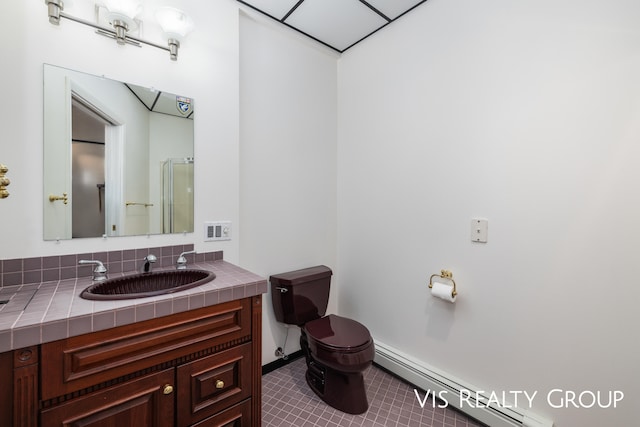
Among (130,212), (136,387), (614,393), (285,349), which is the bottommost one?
(285,349)

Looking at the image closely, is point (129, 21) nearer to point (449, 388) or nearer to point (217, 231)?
point (217, 231)

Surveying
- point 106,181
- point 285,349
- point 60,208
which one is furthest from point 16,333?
point 285,349

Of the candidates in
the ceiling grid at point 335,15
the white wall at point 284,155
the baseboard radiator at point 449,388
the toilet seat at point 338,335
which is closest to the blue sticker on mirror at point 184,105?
the white wall at point 284,155

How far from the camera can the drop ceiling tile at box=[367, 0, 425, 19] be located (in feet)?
5.76

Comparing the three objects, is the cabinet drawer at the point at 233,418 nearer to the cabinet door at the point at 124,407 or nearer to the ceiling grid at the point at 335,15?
the cabinet door at the point at 124,407

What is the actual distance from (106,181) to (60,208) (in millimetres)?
215

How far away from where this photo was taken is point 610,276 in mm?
1160

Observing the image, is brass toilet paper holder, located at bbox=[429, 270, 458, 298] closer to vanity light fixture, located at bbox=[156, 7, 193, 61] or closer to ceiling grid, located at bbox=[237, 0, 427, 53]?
ceiling grid, located at bbox=[237, 0, 427, 53]

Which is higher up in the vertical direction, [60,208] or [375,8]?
[375,8]

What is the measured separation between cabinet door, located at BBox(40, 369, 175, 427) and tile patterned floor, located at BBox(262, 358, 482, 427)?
0.73 m

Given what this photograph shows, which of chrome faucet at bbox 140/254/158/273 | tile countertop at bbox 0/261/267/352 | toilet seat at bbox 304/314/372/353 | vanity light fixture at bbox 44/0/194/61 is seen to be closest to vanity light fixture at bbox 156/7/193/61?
vanity light fixture at bbox 44/0/194/61

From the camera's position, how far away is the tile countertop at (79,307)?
783mm

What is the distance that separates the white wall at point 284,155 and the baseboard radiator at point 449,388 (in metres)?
0.66

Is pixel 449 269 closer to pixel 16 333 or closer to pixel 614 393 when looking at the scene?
pixel 614 393
